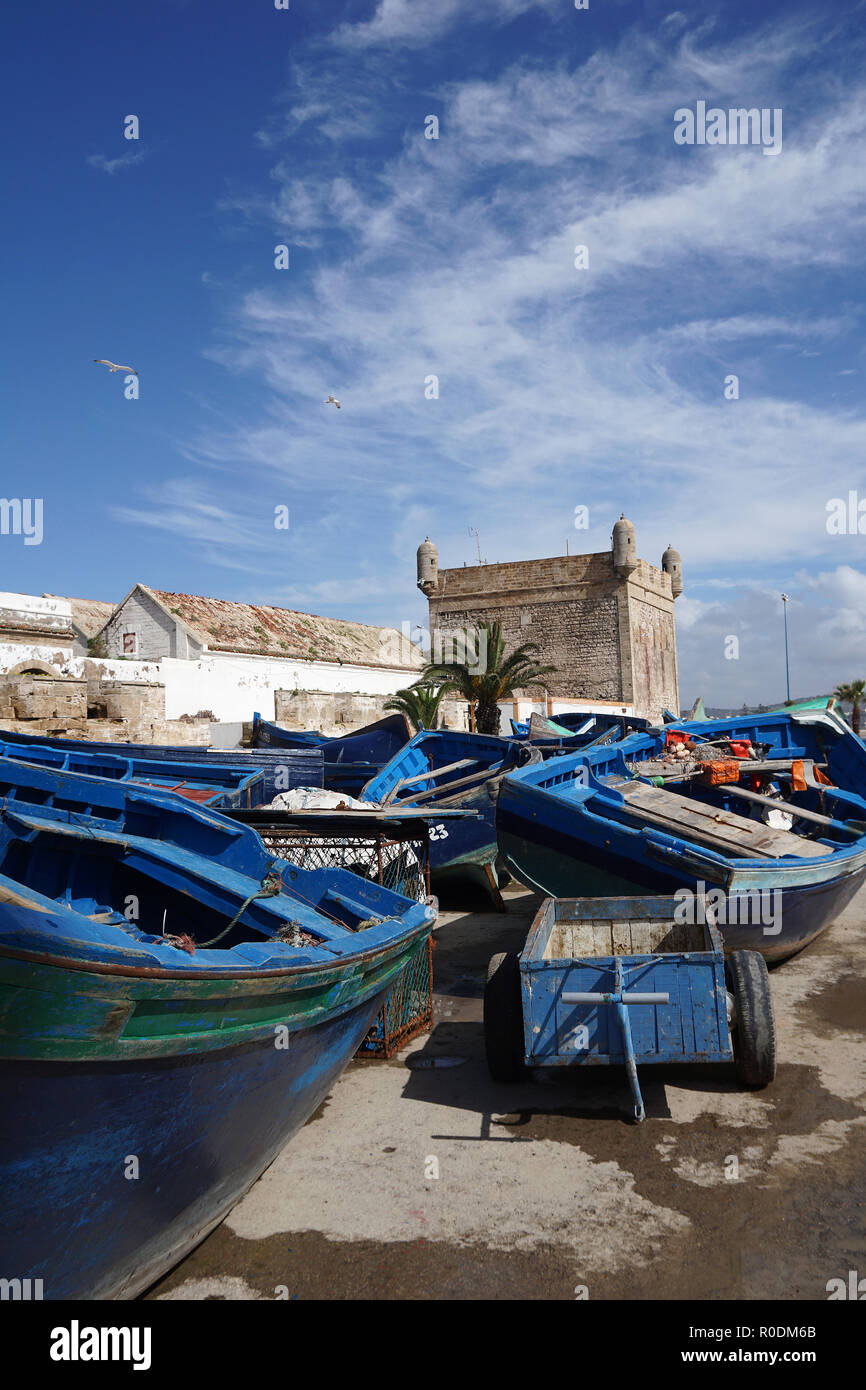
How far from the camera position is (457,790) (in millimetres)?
11953

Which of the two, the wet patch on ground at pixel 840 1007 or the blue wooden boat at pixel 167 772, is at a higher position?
the blue wooden boat at pixel 167 772

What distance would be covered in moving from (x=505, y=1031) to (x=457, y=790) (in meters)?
6.64

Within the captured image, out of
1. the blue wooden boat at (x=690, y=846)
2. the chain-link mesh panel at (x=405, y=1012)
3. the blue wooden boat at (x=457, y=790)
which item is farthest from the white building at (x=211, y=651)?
the chain-link mesh panel at (x=405, y=1012)

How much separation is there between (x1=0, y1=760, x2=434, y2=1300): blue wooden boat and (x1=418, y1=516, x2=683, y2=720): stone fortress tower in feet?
96.7

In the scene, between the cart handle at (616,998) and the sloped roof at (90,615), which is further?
the sloped roof at (90,615)

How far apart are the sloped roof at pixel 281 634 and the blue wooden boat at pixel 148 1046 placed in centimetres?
2201

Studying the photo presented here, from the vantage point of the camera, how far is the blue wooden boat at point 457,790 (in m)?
10.1

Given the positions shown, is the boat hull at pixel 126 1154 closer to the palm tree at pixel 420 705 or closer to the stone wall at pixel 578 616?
the palm tree at pixel 420 705

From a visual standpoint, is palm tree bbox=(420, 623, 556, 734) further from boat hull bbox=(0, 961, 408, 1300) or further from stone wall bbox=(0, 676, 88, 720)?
boat hull bbox=(0, 961, 408, 1300)

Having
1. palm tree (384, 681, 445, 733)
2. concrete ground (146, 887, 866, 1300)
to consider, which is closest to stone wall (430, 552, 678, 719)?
palm tree (384, 681, 445, 733)

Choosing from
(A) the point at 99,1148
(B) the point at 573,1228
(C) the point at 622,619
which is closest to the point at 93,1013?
(A) the point at 99,1148

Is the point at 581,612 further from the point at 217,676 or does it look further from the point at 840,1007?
the point at 840,1007

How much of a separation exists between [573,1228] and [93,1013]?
2422mm
